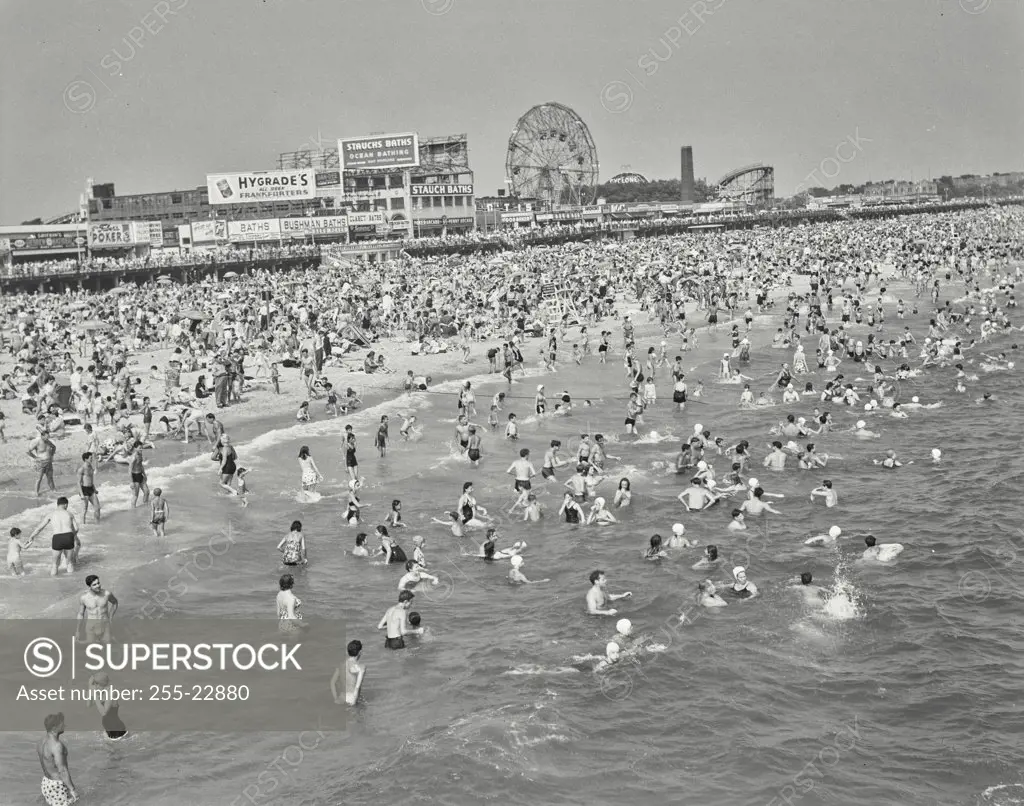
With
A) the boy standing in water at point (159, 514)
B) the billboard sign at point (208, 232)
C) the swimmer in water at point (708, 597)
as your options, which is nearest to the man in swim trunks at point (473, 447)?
the boy standing in water at point (159, 514)

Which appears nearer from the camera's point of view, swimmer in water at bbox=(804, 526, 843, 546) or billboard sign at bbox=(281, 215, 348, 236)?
swimmer in water at bbox=(804, 526, 843, 546)

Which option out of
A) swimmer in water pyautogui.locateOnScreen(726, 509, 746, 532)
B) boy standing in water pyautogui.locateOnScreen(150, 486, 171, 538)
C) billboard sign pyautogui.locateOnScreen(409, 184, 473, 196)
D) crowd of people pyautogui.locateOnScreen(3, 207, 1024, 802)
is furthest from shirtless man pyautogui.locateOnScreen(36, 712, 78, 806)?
billboard sign pyautogui.locateOnScreen(409, 184, 473, 196)

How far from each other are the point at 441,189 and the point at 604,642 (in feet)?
281

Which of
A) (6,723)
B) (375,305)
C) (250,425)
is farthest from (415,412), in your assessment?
(375,305)

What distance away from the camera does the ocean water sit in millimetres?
9211

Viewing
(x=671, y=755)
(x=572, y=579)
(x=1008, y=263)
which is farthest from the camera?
(x=1008, y=263)

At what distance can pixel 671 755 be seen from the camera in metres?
9.73

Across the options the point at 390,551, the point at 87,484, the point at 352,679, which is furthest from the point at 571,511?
the point at 87,484

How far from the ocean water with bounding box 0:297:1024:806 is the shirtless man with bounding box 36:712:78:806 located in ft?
0.95

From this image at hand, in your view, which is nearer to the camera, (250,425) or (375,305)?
(250,425)

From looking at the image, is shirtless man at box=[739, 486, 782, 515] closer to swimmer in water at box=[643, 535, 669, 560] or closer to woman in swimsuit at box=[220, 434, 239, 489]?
swimmer in water at box=[643, 535, 669, 560]

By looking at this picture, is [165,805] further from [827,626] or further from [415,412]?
[415,412]

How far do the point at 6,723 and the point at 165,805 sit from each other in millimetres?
2373

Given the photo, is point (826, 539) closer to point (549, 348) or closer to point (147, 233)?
point (549, 348)
